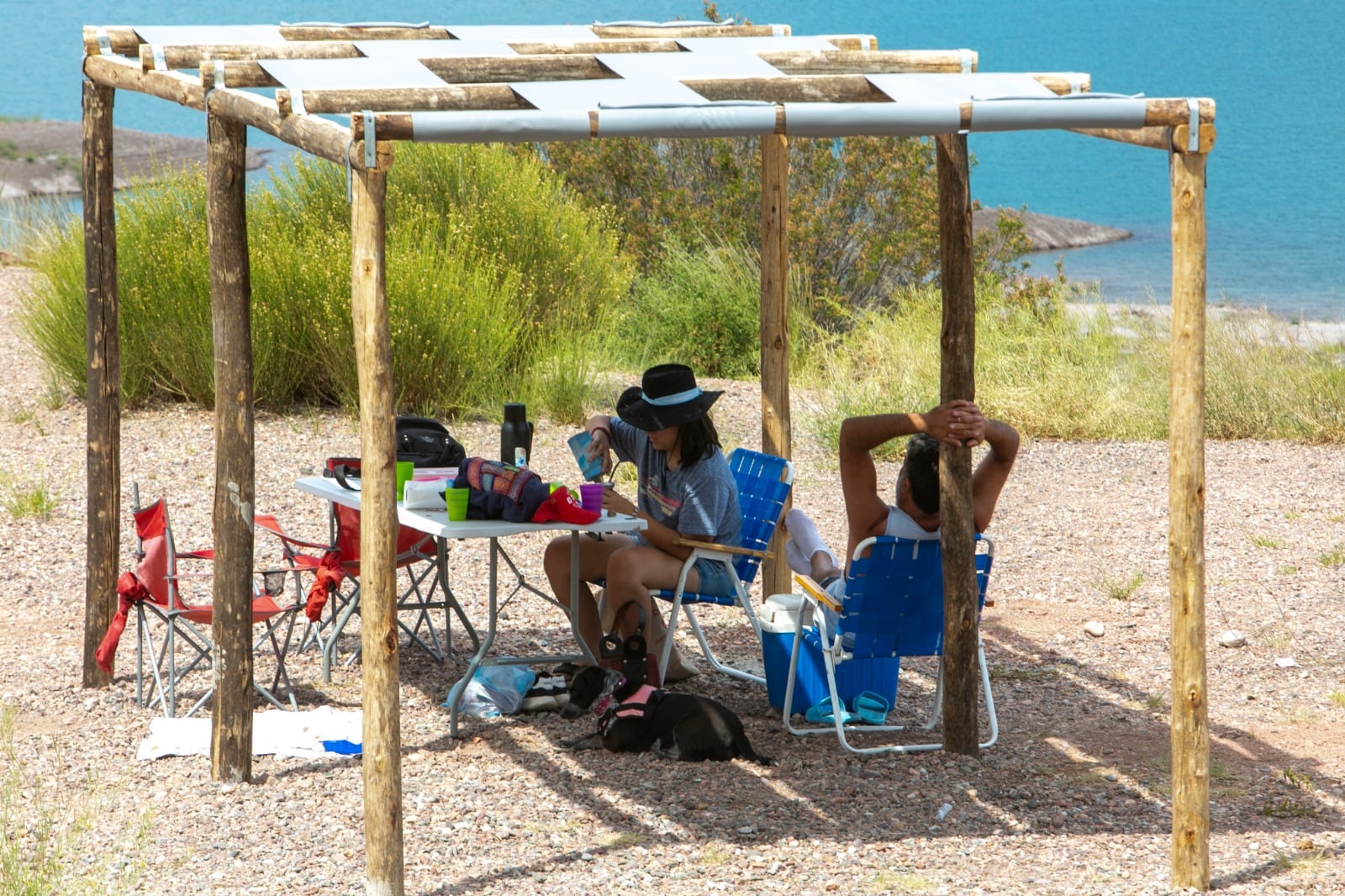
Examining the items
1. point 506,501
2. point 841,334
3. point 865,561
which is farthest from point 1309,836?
point 841,334

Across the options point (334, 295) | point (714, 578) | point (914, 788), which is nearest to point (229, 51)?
point (714, 578)

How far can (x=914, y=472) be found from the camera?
451cm

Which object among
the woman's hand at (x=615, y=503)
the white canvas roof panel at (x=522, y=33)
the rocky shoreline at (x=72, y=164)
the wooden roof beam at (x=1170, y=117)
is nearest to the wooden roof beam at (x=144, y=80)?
the wooden roof beam at (x=1170, y=117)

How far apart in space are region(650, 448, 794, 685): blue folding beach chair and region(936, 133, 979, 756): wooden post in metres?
0.65

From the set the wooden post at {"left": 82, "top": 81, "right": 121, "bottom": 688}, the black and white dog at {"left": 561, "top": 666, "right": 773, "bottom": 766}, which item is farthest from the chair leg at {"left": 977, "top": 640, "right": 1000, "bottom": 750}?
the wooden post at {"left": 82, "top": 81, "right": 121, "bottom": 688}

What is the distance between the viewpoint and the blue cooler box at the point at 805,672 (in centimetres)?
478

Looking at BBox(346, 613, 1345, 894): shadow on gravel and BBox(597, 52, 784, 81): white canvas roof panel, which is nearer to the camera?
BBox(597, 52, 784, 81): white canvas roof panel

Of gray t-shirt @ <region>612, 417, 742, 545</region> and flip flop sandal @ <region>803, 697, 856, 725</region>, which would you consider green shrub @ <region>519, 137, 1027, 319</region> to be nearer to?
gray t-shirt @ <region>612, 417, 742, 545</region>

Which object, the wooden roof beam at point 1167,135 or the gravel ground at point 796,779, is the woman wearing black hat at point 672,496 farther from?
the wooden roof beam at point 1167,135

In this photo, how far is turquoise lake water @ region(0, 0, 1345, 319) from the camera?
32469 mm

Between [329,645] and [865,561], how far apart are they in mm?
1851

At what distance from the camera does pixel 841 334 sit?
36.5 feet

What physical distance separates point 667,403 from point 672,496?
30 cm

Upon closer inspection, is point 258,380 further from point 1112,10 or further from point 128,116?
point 1112,10
